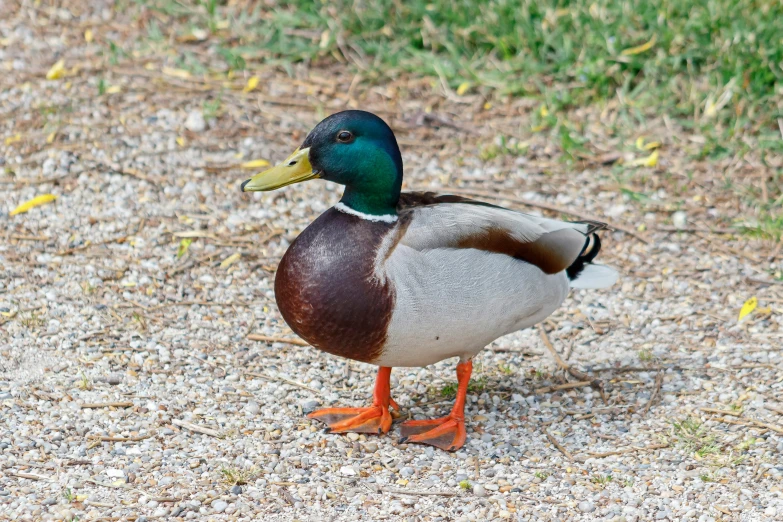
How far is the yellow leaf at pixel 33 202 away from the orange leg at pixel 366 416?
7.27 ft

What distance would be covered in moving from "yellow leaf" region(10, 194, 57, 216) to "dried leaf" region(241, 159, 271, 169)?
1.02 metres

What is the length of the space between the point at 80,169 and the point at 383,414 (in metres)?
2.60

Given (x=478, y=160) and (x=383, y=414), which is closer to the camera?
(x=383, y=414)

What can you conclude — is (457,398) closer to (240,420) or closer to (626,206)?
(240,420)

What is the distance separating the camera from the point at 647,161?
5922 millimetres

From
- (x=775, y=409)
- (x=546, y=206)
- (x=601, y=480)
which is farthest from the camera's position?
(x=546, y=206)

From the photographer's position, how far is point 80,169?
5625mm

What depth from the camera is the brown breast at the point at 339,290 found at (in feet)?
11.3

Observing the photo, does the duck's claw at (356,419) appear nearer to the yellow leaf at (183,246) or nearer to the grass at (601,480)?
the grass at (601,480)

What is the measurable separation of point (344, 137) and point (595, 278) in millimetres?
1261

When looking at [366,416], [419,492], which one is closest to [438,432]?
[366,416]

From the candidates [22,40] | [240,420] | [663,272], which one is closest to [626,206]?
[663,272]

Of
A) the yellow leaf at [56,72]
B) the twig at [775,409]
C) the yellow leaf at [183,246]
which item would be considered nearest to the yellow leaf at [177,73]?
the yellow leaf at [56,72]

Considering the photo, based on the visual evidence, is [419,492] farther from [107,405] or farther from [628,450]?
[107,405]
